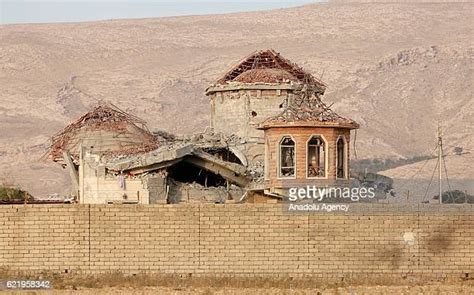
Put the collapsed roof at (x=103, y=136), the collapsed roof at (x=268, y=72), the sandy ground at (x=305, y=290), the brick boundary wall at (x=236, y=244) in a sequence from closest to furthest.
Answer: the sandy ground at (x=305, y=290), the brick boundary wall at (x=236, y=244), the collapsed roof at (x=103, y=136), the collapsed roof at (x=268, y=72)

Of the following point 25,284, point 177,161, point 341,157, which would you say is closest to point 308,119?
point 341,157

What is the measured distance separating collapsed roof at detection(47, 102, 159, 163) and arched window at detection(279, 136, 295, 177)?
21.6 feet

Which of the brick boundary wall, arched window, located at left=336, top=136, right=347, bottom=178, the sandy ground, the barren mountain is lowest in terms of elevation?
the sandy ground

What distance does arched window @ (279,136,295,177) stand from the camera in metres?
38.1

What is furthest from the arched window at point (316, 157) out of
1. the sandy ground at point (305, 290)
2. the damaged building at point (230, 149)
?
the sandy ground at point (305, 290)

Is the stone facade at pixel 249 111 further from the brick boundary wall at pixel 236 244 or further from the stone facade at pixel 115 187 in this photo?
the brick boundary wall at pixel 236 244

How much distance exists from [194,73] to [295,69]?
126553 mm

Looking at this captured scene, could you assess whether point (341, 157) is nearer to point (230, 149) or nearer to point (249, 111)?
point (230, 149)

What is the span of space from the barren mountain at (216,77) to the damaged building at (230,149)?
2521 inches

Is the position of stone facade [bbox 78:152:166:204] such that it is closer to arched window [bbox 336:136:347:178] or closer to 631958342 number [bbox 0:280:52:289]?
arched window [bbox 336:136:347:178]

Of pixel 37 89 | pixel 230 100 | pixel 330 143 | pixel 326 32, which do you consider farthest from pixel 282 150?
pixel 326 32

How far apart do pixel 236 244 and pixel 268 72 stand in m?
16.4

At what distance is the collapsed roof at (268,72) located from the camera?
156 ft

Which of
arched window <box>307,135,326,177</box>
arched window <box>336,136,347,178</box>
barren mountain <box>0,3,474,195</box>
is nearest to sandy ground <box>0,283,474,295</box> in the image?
arched window <box>307,135,326,177</box>
